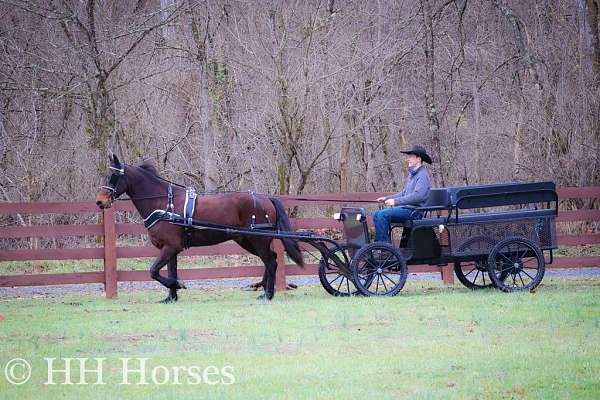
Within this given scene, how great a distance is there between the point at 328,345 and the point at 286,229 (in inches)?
190

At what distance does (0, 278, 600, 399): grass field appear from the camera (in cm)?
714

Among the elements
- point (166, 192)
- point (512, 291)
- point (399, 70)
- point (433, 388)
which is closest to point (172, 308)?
point (166, 192)

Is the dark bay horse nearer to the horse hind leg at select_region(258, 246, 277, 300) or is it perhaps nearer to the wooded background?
the horse hind leg at select_region(258, 246, 277, 300)

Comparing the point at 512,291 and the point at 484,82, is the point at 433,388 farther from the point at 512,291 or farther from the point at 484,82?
the point at 484,82

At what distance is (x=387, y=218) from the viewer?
12.9m

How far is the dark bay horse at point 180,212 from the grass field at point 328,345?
0.60 m

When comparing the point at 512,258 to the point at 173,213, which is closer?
the point at 512,258

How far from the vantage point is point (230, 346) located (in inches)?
354

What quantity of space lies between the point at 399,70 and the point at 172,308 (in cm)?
1299

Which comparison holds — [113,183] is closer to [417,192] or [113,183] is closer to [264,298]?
[264,298]

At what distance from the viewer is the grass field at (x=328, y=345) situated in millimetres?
7137

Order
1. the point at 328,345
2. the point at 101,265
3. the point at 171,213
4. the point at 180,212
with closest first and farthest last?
1. the point at 328,345
2. the point at 171,213
3. the point at 180,212
4. the point at 101,265

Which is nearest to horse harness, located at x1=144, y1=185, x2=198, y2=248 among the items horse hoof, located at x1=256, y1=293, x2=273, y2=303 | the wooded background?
horse hoof, located at x1=256, y1=293, x2=273, y2=303

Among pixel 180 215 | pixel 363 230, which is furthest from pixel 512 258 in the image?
pixel 180 215
